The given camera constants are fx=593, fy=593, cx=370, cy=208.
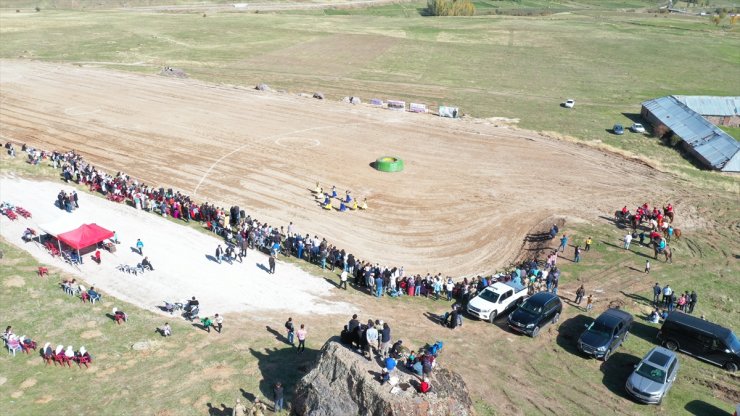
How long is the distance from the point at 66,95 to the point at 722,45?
121 metres

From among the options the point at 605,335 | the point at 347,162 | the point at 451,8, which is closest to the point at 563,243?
the point at 605,335

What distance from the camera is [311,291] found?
31844 mm

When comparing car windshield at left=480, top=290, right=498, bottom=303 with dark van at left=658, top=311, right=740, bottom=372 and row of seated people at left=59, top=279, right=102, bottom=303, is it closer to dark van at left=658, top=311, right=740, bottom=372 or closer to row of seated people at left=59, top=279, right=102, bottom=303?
dark van at left=658, top=311, right=740, bottom=372

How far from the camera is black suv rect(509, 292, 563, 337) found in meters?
28.0

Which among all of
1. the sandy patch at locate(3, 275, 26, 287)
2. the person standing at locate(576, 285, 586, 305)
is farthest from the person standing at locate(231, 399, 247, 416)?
the person standing at locate(576, 285, 586, 305)

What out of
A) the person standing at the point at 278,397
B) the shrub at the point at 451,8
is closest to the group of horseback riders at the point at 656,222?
the person standing at the point at 278,397

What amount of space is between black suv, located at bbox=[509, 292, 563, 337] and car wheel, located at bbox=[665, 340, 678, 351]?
5.04 meters

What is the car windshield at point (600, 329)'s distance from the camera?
26828 millimetres

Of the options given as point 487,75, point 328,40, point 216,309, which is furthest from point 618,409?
point 328,40

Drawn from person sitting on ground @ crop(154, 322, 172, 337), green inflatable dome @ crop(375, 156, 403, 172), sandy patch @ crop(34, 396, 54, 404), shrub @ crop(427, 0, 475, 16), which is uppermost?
shrub @ crop(427, 0, 475, 16)

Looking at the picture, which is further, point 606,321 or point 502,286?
point 502,286

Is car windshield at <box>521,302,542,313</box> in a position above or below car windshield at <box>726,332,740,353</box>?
above

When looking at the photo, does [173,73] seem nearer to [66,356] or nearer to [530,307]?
[66,356]

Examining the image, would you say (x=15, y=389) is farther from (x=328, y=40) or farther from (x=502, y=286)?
(x=328, y=40)
